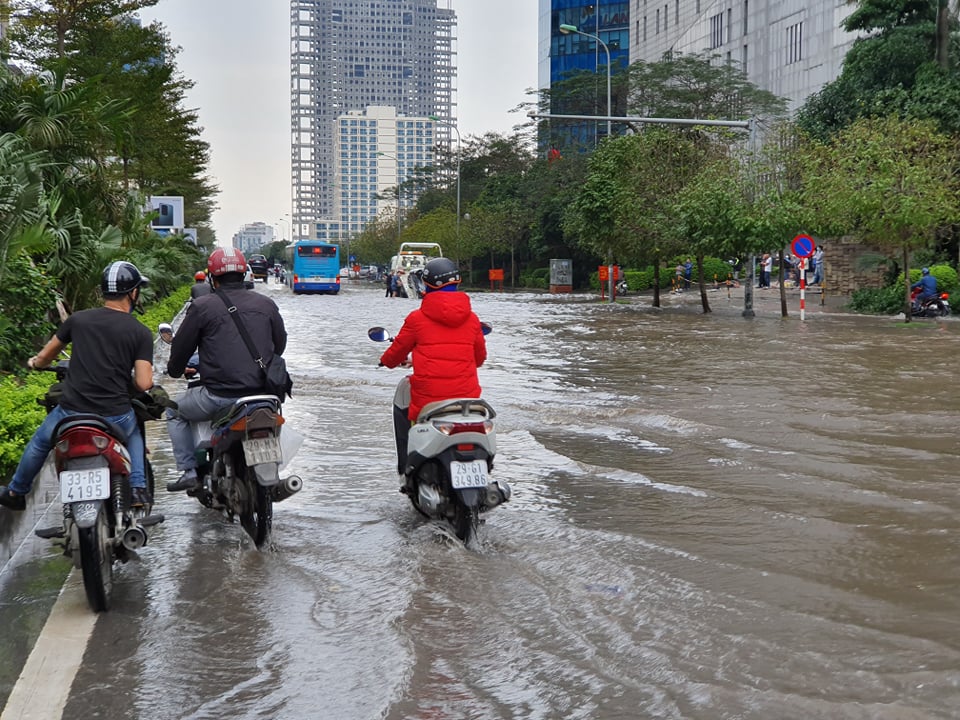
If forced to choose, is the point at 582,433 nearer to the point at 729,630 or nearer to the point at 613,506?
the point at 613,506

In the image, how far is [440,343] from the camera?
7.21 meters

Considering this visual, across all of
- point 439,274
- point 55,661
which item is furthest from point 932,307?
point 55,661

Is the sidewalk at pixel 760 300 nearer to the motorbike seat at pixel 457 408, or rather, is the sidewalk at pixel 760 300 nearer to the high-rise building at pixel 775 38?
the high-rise building at pixel 775 38

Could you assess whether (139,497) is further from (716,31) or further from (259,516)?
(716,31)

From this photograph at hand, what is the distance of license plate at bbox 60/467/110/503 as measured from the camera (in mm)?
5547

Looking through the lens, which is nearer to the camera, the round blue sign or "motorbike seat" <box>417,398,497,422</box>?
"motorbike seat" <box>417,398,497,422</box>

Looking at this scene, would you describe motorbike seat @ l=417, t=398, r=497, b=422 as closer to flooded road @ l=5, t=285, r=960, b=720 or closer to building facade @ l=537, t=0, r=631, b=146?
flooded road @ l=5, t=285, r=960, b=720

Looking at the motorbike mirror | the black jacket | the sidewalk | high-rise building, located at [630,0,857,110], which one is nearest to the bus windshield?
the sidewalk

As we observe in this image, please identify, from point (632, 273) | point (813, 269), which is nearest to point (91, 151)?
point (632, 273)

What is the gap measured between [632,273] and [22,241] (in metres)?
49.4

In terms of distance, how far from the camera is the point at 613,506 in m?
8.18

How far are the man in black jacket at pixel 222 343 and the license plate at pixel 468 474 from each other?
47.6 inches

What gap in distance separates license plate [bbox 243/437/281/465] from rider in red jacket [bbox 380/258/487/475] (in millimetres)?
1025

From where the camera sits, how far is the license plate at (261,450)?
6406mm
